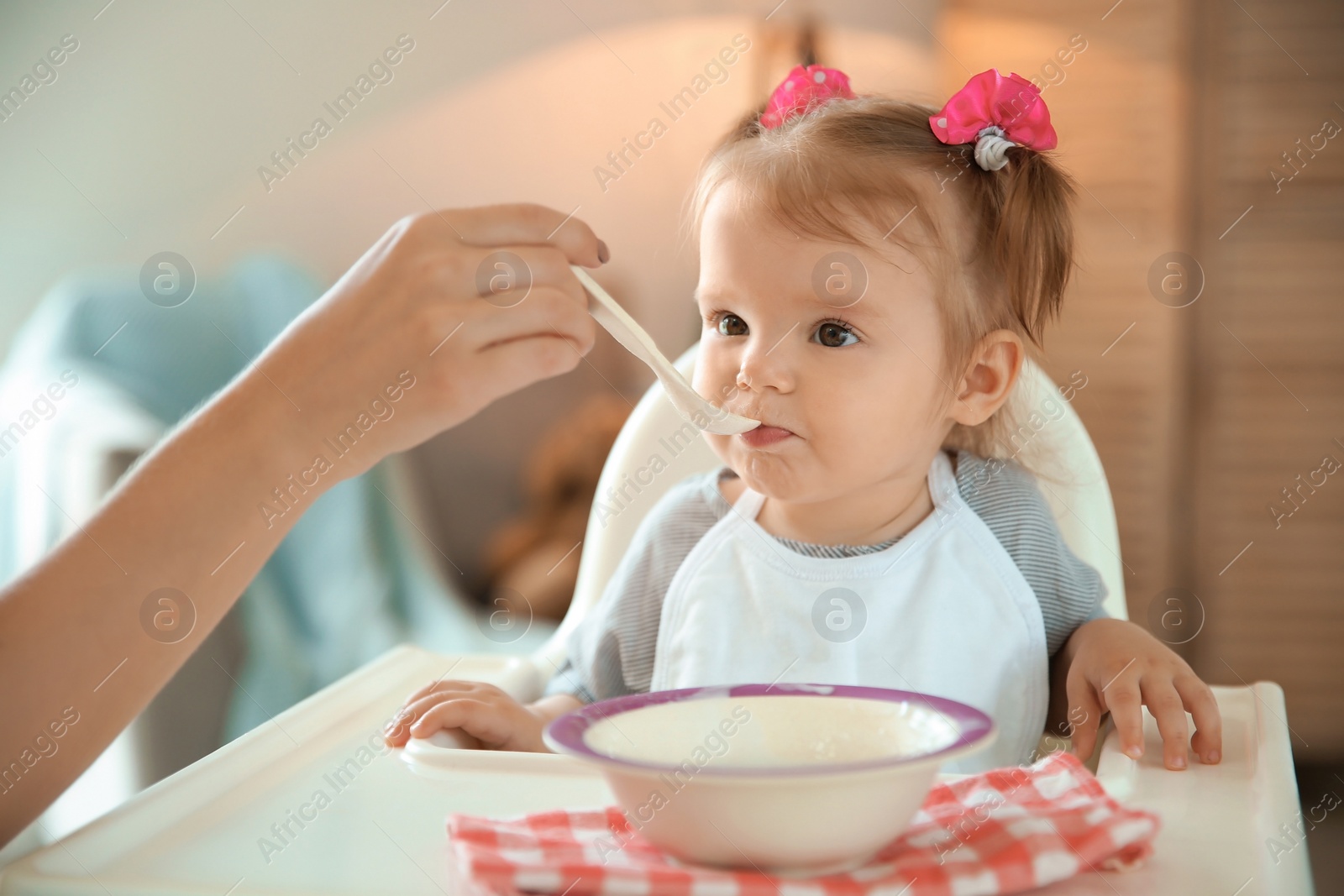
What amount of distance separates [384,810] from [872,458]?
442 mm

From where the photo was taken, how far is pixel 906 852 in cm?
51

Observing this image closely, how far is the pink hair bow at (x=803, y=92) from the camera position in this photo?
996 millimetres

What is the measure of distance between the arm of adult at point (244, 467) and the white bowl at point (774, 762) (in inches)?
7.4

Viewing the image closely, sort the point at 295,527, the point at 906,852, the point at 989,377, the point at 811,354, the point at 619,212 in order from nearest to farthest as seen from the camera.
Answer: the point at 906,852 → the point at 811,354 → the point at 989,377 → the point at 295,527 → the point at 619,212

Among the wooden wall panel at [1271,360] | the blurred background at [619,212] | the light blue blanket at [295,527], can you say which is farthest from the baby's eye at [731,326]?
the wooden wall panel at [1271,360]

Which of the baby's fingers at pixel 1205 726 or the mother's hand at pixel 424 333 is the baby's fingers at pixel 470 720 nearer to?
the mother's hand at pixel 424 333

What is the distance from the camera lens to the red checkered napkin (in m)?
0.48

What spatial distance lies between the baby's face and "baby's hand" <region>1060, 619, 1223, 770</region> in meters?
0.21

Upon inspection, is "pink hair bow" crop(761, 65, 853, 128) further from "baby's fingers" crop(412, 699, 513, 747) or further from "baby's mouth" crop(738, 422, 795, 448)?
"baby's fingers" crop(412, 699, 513, 747)

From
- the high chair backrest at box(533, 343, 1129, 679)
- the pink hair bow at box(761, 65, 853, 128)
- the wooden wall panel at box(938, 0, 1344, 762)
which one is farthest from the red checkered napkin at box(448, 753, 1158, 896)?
the wooden wall panel at box(938, 0, 1344, 762)

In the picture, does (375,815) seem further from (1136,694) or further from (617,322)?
(1136,694)

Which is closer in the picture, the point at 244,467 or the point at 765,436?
the point at 244,467

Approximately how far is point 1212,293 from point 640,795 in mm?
2286

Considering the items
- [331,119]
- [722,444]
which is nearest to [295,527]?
[331,119]
